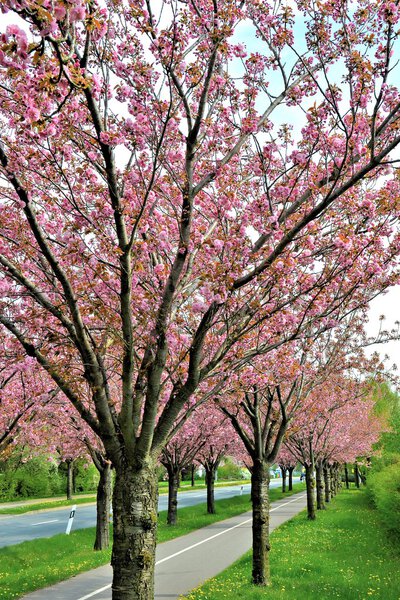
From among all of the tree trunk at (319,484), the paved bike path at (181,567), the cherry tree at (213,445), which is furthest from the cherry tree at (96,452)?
the tree trunk at (319,484)

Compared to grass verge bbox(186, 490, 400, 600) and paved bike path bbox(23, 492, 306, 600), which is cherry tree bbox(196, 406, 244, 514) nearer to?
paved bike path bbox(23, 492, 306, 600)

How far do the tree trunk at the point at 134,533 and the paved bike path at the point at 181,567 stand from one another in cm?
570

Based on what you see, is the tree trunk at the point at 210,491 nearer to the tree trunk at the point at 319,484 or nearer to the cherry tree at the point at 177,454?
the cherry tree at the point at 177,454

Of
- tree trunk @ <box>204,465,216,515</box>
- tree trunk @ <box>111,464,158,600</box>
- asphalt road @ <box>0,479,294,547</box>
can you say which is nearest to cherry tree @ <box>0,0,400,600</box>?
tree trunk @ <box>111,464,158,600</box>

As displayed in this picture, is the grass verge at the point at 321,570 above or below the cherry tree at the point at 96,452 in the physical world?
below

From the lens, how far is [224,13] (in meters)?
5.02

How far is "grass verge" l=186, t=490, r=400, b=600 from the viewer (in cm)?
923

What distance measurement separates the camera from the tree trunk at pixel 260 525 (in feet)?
33.0

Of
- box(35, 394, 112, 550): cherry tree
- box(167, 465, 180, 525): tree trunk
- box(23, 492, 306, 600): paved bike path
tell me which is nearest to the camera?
box(23, 492, 306, 600): paved bike path

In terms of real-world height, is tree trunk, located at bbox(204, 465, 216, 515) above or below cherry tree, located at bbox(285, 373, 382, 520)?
below

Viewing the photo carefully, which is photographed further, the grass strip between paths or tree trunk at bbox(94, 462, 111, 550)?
tree trunk at bbox(94, 462, 111, 550)

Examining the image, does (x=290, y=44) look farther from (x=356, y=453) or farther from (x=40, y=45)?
(x=356, y=453)

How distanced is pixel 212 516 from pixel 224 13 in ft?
79.8

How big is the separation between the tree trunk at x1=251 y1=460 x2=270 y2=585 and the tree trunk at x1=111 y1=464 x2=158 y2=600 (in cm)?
602
